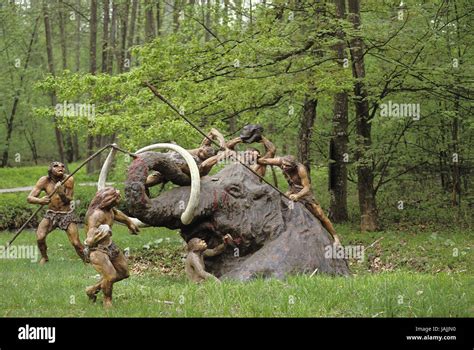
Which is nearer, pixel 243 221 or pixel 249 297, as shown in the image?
pixel 249 297

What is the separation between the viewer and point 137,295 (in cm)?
1016

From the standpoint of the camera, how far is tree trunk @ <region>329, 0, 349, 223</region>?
68.9ft

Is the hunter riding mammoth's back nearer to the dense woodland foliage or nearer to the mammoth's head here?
the mammoth's head

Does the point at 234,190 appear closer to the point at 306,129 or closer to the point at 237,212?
the point at 237,212

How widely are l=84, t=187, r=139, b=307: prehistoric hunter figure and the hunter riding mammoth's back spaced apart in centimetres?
273

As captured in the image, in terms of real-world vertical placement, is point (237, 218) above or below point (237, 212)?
below

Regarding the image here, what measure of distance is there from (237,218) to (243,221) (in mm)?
134

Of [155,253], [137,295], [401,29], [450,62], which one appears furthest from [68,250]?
[450,62]

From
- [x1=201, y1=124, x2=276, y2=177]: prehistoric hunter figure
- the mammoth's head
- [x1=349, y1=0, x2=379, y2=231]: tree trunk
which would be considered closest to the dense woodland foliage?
[x1=349, y1=0, x2=379, y2=231]: tree trunk

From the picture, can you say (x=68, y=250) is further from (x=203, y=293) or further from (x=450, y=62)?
(x=450, y=62)

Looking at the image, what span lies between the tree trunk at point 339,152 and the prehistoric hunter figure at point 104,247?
12.3 meters

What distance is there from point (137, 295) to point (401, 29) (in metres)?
12.1

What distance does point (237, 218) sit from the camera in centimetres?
1334

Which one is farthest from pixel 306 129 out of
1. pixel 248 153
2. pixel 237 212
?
pixel 237 212
